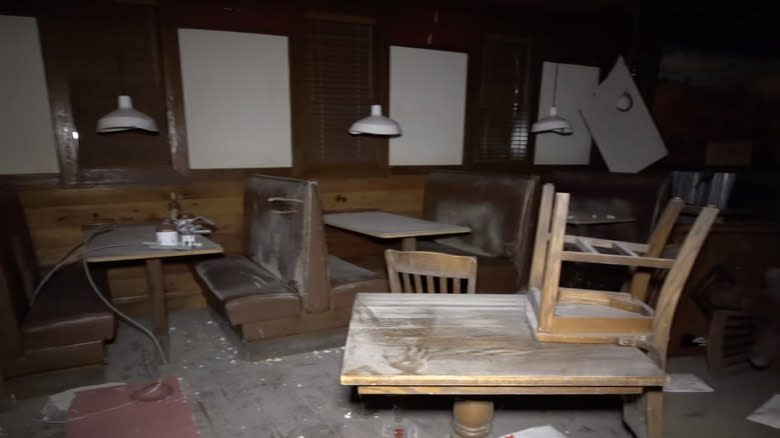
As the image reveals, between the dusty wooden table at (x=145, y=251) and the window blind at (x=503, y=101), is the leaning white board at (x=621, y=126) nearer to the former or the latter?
the window blind at (x=503, y=101)

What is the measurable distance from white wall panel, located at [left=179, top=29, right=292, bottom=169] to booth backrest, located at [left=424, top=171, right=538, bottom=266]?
1.52 metres

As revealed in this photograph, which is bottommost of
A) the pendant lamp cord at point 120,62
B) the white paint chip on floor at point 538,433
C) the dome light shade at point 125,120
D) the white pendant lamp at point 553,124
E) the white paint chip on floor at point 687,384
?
the white paint chip on floor at point 687,384

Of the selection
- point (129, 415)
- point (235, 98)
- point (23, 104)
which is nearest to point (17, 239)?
point (23, 104)

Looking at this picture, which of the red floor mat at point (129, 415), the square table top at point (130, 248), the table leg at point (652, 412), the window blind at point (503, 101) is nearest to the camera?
the table leg at point (652, 412)

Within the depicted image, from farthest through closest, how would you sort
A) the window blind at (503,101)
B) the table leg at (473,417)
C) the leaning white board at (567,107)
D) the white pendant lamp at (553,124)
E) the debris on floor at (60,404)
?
1. the leaning white board at (567,107)
2. the window blind at (503,101)
3. the white pendant lamp at (553,124)
4. the debris on floor at (60,404)
5. the table leg at (473,417)

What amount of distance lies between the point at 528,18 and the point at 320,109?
Result: 2638mm

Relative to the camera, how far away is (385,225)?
11.2ft

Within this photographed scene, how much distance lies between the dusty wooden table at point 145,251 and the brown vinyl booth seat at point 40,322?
1.02 feet

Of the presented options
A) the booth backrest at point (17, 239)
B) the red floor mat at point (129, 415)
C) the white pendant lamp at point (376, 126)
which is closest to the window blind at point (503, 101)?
the white pendant lamp at point (376, 126)

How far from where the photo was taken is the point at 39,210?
10.7 ft

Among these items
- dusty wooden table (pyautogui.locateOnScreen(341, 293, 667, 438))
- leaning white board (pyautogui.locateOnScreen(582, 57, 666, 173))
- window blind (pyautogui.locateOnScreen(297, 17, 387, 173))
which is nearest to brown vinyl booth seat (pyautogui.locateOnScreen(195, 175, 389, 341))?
window blind (pyautogui.locateOnScreen(297, 17, 387, 173))

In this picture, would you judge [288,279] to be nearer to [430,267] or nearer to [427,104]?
[430,267]

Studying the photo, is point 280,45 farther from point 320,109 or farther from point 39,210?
point 39,210

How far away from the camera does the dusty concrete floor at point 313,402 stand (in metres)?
2.20
